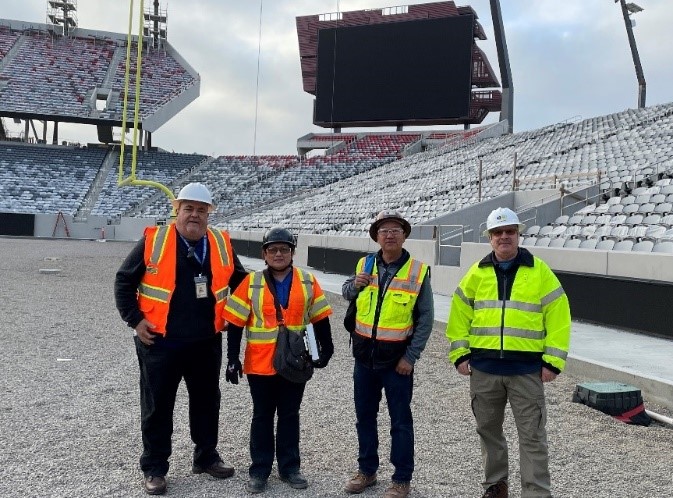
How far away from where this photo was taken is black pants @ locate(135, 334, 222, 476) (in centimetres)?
378

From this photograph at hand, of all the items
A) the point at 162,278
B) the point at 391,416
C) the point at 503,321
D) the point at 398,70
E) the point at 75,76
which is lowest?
the point at 391,416

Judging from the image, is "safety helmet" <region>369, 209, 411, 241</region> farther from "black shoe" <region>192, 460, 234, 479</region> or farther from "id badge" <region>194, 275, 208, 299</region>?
"black shoe" <region>192, 460, 234, 479</region>

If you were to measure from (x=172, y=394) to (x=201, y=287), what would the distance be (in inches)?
26.7

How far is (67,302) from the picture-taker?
11.5 m

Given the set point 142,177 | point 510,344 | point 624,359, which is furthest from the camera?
point 142,177

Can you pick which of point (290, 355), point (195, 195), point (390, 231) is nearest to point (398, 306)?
point (390, 231)

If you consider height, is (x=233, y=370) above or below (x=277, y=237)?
below

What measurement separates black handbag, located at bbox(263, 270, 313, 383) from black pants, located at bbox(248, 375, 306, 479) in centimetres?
12

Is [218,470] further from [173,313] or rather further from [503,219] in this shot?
[503,219]

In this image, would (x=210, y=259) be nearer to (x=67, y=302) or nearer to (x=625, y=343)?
(x=625, y=343)

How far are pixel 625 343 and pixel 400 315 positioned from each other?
5108 mm

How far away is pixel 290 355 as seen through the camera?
374cm

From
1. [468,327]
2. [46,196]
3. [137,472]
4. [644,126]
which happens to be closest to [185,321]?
[137,472]

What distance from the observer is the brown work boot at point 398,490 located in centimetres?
359
